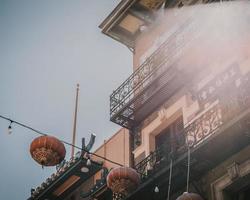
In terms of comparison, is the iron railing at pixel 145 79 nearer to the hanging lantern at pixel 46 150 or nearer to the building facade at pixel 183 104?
the building facade at pixel 183 104

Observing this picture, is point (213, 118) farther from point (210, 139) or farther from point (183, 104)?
point (183, 104)

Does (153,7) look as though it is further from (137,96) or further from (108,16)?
(137,96)

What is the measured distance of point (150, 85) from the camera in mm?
17344

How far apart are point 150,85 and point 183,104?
4.56 feet

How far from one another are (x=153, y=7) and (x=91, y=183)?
22.9 feet

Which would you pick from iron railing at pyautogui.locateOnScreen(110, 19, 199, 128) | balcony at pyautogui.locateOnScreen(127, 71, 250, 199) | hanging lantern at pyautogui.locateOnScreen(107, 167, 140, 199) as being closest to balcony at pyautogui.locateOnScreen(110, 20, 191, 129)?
iron railing at pyautogui.locateOnScreen(110, 19, 199, 128)

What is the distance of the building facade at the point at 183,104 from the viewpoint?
43.8ft

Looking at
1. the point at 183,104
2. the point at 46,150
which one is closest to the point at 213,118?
the point at 183,104

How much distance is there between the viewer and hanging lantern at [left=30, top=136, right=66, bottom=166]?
13906 millimetres

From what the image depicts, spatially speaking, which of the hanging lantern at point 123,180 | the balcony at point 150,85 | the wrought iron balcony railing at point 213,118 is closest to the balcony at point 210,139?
the wrought iron balcony railing at point 213,118

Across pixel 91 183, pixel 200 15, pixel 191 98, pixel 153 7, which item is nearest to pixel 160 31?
pixel 153 7

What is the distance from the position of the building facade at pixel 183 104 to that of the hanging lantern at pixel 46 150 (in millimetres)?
2306

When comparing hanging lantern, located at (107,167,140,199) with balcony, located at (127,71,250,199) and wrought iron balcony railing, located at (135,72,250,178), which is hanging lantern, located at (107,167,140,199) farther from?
wrought iron balcony railing, located at (135,72,250,178)

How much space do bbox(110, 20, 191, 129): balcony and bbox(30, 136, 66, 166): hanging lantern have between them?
416 centimetres
